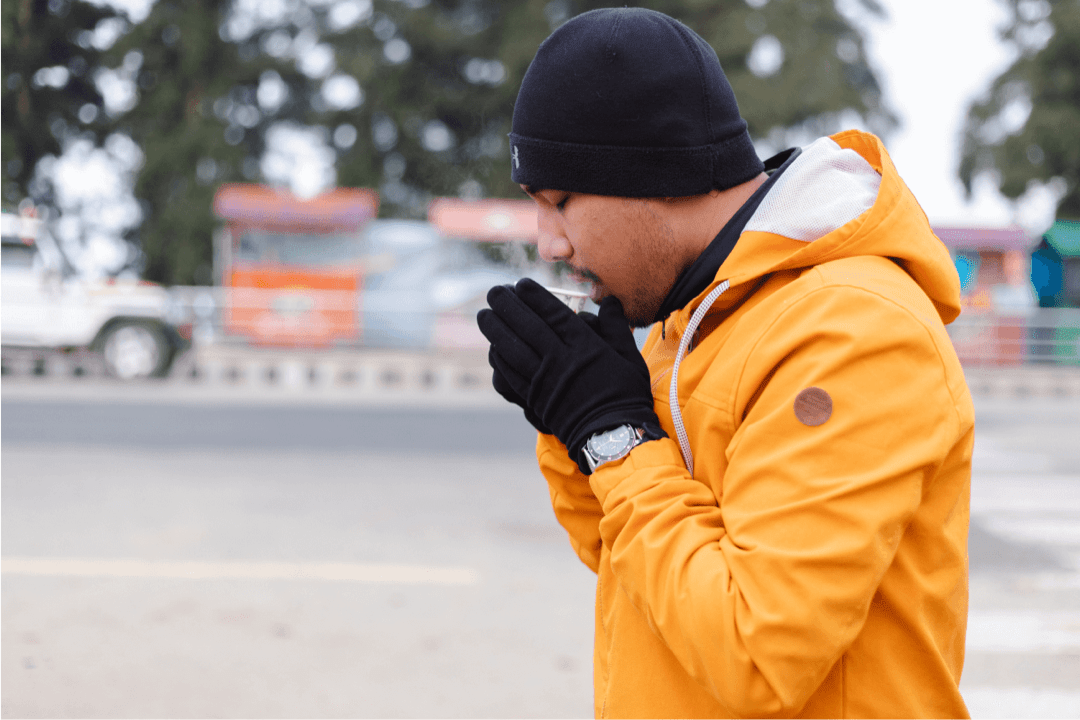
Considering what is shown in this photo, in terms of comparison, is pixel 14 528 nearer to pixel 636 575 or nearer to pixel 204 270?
pixel 636 575

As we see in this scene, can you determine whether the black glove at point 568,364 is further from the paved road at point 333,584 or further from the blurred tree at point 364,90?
the blurred tree at point 364,90

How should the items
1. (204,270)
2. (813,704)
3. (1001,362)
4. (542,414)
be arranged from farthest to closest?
1. (204,270)
2. (1001,362)
3. (542,414)
4. (813,704)

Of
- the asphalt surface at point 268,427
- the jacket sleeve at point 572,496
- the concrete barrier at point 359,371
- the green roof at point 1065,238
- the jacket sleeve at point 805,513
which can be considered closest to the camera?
the jacket sleeve at point 805,513

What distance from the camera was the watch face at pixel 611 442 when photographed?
116 centimetres

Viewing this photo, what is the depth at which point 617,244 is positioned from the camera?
1263 mm

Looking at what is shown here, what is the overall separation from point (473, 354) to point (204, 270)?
10885 millimetres

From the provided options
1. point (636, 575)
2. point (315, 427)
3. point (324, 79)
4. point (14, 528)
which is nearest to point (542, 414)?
point (636, 575)

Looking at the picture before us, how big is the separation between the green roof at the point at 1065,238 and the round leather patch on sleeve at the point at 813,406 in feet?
63.1

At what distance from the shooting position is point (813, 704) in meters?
1.12

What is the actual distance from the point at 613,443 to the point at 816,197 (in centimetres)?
39

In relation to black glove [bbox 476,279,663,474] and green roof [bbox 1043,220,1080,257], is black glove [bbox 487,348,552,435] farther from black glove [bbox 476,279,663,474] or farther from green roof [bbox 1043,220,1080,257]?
green roof [bbox 1043,220,1080,257]

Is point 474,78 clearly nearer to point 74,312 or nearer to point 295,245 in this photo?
point 295,245

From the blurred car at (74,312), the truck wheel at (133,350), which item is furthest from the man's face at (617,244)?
the truck wheel at (133,350)

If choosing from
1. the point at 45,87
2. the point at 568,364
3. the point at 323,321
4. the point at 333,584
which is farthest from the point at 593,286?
the point at 45,87
